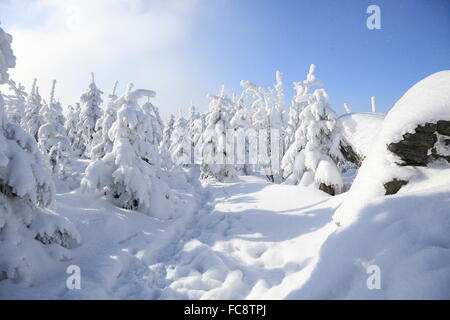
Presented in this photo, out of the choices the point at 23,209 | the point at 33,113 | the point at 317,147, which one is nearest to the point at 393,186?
the point at 23,209

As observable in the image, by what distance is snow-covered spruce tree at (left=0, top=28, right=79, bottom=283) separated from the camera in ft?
15.8

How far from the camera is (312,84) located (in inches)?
758

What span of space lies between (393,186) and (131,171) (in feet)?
28.5

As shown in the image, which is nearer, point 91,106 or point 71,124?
point 91,106

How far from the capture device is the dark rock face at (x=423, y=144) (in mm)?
5379

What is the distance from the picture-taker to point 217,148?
22250 mm

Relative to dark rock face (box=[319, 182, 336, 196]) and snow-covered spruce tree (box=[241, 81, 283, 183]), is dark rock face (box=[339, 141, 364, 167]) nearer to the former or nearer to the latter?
dark rock face (box=[319, 182, 336, 196])

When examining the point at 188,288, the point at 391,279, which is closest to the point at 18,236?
the point at 188,288

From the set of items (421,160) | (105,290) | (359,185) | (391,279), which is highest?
(421,160)

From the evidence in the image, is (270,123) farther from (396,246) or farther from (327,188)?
(396,246)

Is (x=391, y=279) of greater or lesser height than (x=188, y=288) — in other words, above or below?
above

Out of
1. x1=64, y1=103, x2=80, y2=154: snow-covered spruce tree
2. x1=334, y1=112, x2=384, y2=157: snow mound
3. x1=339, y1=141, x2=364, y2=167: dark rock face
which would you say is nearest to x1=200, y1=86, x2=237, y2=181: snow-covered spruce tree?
x1=339, y1=141, x2=364, y2=167: dark rock face
